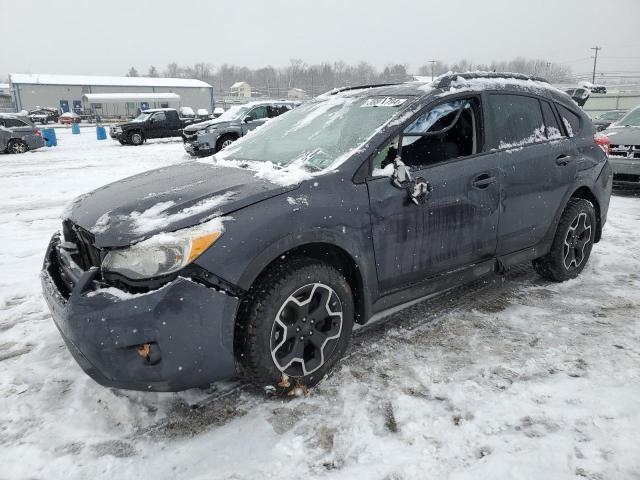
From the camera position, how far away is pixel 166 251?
87.5 inches

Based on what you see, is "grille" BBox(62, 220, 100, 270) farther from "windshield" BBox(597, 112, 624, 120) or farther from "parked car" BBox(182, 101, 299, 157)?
"windshield" BBox(597, 112, 624, 120)

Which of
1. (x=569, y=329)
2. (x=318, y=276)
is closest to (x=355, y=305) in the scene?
(x=318, y=276)

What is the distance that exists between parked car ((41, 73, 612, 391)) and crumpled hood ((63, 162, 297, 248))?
0.5 inches

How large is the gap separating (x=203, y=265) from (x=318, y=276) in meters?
0.64

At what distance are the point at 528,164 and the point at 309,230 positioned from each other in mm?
2082

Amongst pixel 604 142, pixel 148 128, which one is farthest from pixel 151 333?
pixel 148 128

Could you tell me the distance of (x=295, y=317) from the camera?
8.44 ft

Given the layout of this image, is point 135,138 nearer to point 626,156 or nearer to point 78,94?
point 626,156

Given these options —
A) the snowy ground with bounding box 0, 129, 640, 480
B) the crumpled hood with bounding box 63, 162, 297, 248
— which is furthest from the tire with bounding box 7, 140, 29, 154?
the crumpled hood with bounding box 63, 162, 297, 248

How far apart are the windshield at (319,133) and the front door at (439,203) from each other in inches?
8.7

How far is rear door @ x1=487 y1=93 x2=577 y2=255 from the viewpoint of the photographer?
353 cm

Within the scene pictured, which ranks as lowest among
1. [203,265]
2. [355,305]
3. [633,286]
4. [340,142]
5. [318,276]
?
[633,286]

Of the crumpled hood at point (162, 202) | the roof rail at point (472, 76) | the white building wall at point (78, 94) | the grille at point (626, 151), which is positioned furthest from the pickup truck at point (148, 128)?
the white building wall at point (78, 94)

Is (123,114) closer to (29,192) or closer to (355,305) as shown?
(29,192)
